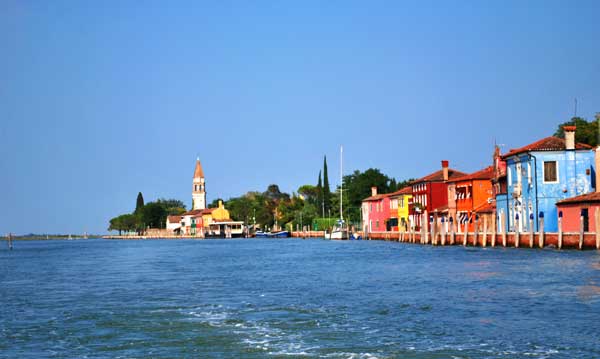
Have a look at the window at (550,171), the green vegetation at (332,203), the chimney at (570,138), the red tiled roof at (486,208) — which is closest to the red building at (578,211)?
the window at (550,171)

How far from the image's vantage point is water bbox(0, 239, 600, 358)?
19.8 metres

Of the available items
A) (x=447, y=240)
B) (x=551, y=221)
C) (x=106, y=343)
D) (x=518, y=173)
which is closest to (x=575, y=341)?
(x=106, y=343)

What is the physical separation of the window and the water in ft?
73.3

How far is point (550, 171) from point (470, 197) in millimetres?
24164

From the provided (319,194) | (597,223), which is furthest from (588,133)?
(319,194)

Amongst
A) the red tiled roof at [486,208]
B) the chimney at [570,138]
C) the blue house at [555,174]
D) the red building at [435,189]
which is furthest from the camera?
the red building at [435,189]

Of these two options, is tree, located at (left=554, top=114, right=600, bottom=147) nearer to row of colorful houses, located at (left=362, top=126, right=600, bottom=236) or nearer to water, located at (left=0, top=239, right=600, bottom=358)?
row of colorful houses, located at (left=362, top=126, right=600, bottom=236)

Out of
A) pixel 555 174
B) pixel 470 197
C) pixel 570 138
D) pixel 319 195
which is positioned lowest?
pixel 470 197

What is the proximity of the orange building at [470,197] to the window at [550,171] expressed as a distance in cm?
1823

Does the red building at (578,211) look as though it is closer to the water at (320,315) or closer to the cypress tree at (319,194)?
the water at (320,315)

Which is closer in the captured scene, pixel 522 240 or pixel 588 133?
pixel 522 240

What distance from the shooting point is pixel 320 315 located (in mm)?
25734

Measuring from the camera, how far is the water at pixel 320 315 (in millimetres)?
19750

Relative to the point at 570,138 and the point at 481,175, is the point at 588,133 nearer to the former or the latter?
the point at 481,175
